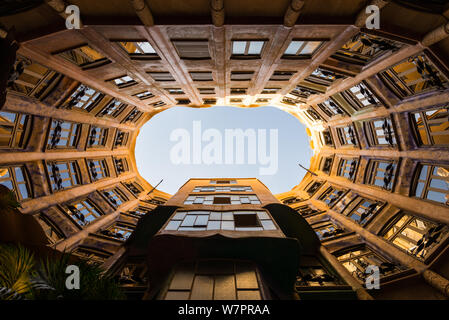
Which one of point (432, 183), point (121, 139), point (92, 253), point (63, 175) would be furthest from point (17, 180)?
point (432, 183)

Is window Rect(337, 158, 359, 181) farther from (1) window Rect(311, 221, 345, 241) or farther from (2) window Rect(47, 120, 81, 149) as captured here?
(2) window Rect(47, 120, 81, 149)

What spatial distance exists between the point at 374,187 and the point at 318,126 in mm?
10855

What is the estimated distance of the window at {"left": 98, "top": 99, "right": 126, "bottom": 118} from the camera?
62.1 ft

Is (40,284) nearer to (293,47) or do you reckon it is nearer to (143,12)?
(143,12)

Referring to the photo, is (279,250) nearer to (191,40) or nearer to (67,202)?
(191,40)

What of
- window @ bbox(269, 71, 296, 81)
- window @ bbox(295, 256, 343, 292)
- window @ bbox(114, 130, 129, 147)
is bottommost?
window @ bbox(295, 256, 343, 292)

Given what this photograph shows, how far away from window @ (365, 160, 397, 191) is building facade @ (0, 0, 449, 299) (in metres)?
0.11

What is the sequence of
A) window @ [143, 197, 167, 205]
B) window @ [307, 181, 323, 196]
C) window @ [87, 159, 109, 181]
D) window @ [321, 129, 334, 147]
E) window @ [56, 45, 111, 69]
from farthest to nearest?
window @ [143, 197, 167, 205], window @ [307, 181, 323, 196], window @ [321, 129, 334, 147], window @ [87, 159, 109, 181], window @ [56, 45, 111, 69]

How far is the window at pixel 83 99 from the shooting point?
14984 millimetres

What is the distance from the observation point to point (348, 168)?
21641 mm

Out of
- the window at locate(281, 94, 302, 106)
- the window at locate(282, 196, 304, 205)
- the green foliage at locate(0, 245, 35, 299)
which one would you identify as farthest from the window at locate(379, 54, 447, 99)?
the window at locate(282, 196, 304, 205)

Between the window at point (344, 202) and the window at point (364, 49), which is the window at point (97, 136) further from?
the window at point (344, 202)

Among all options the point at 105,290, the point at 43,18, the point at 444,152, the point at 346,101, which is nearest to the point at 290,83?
the point at 346,101

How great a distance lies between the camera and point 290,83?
56.2 feet
